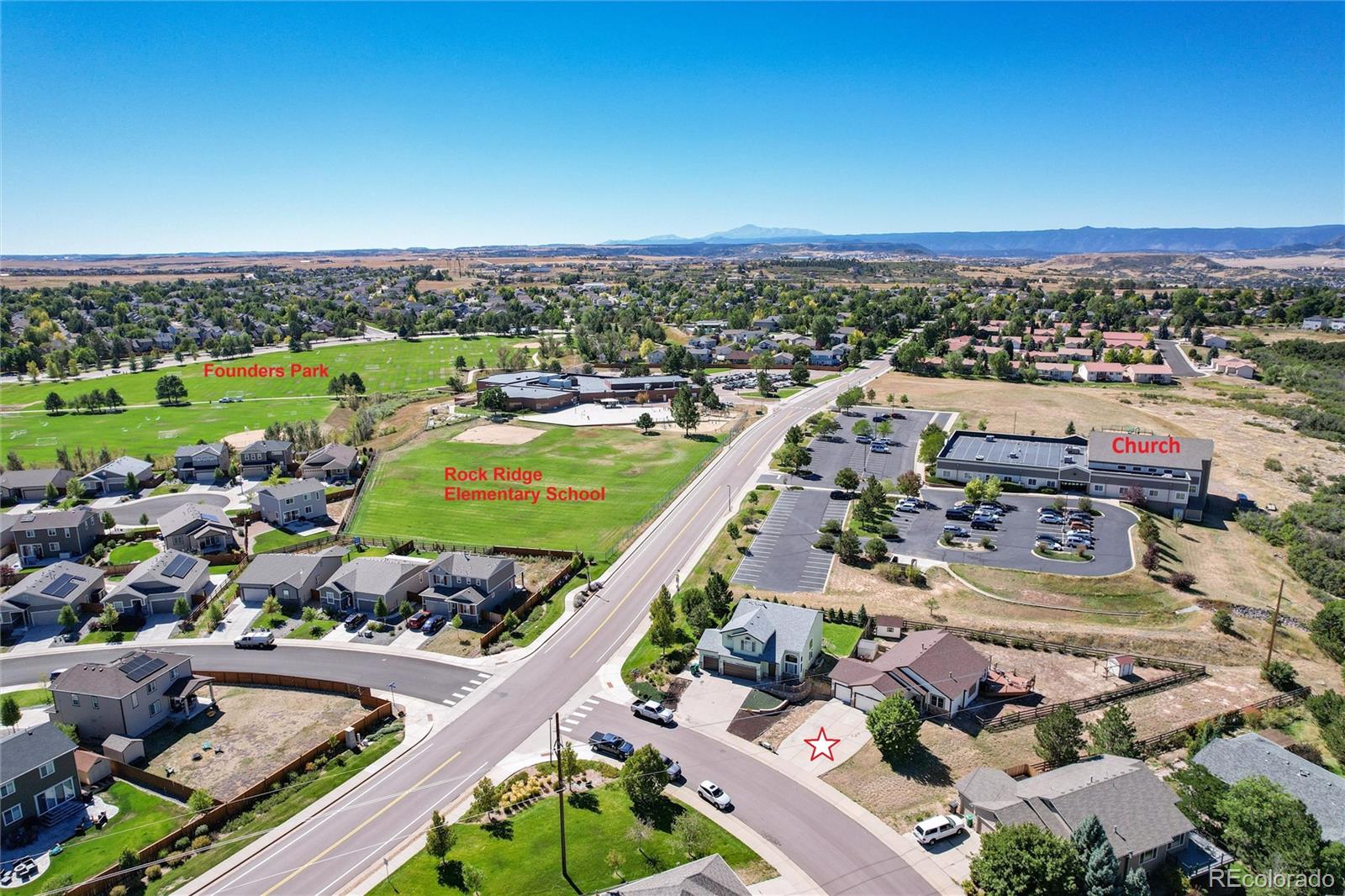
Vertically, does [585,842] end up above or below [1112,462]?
below

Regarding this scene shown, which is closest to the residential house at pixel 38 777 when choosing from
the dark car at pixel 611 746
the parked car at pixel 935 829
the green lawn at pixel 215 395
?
the dark car at pixel 611 746

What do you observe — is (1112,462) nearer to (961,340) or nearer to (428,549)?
(428,549)

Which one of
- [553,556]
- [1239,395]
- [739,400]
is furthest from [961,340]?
[553,556]

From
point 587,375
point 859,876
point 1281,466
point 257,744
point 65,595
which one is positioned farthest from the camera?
point 587,375

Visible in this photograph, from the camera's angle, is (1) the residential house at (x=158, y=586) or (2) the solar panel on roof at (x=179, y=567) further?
(2) the solar panel on roof at (x=179, y=567)

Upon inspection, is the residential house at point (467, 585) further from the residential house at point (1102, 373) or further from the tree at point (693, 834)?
the residential house at point (1102, 373)

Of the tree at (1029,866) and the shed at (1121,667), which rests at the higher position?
the tree at (1029,866)

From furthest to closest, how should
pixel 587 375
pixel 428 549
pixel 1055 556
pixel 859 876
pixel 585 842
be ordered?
pixel 587 375, pixel 428 549, pixel 1055 556, pixel 585 842, pixel 859 876

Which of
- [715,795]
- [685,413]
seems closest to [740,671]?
[715,795]

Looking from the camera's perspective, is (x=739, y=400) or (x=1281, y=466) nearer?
(x=1281, y=466)
